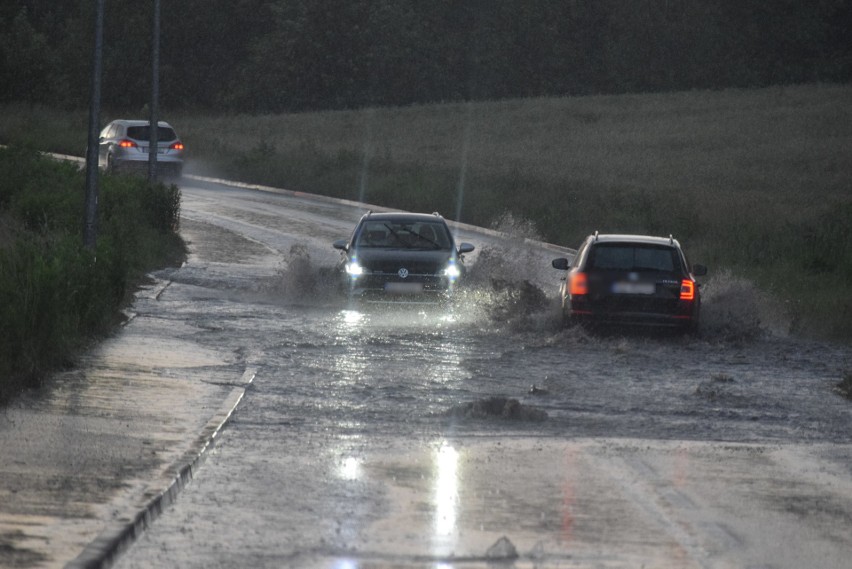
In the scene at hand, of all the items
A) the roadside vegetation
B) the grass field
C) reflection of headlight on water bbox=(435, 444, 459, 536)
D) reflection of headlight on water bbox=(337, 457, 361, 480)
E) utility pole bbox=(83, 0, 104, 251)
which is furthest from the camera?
the grass field

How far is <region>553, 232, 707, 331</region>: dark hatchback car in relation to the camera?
18.4m

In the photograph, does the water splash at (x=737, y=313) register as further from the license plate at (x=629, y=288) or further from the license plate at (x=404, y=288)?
the license plate at (x=404, y=288)

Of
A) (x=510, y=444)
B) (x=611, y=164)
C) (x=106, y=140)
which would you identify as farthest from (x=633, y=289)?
(x=611, y=164)

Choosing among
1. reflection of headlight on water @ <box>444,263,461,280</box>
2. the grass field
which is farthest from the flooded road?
the grass field

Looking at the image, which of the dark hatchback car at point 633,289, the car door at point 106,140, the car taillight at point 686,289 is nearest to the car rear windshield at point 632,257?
the dark hatchback car at point 633,289

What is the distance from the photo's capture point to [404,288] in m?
21.5

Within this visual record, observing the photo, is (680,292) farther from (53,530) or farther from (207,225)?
(207,225)

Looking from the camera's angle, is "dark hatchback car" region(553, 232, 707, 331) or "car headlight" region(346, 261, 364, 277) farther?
"car headlight" region(346, 261, 364, 277)

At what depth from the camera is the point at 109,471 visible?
975 cm

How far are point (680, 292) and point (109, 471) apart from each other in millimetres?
10015

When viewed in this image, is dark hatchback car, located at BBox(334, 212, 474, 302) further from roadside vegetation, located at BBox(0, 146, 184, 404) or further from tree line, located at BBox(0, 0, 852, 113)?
tree line, located at BBox(0, 0, 852, 113)

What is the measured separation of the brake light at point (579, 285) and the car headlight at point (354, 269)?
12.5 ft

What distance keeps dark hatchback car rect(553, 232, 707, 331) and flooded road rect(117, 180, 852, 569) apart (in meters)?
0.34

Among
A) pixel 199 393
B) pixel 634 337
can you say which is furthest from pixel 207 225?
pixel 199 393
